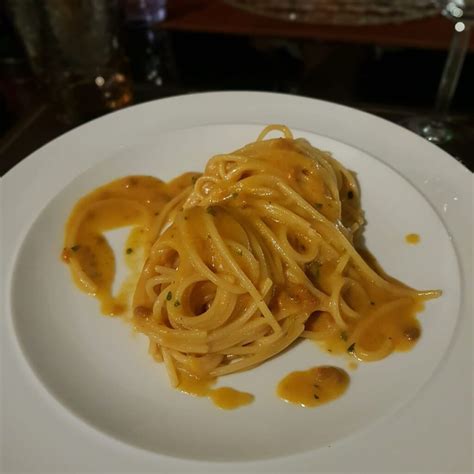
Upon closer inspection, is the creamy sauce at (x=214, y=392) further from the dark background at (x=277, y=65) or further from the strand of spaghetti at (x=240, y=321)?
the dark background at (x=277, y=65)

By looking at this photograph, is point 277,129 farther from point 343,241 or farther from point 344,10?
point 344,10

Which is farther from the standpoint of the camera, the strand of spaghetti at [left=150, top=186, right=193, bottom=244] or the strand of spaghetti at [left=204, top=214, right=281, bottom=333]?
the strand of spaghetti at [left=150, top=186, right=193, bottom=244]

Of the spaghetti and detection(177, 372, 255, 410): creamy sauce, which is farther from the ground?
the spaghetti

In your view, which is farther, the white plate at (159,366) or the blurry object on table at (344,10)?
the blurry object on table at (344,10)

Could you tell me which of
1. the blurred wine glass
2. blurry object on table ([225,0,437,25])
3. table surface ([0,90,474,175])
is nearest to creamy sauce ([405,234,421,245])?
table surface ([0,90,474,175])

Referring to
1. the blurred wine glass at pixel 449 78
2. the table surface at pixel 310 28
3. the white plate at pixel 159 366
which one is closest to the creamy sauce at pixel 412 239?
the white plate at pixel 159 366

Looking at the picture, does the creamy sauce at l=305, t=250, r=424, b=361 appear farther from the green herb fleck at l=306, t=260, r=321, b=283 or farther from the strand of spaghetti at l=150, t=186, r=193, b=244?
the strand of spaghetti at l=150, t=186, r=193, b=244

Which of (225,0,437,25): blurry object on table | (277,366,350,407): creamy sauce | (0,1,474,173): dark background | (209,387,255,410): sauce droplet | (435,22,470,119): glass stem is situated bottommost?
(209,387,255,410): sauce droplet

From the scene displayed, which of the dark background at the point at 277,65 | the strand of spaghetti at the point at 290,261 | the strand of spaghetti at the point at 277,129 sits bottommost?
the strand of spaghetti at the point at 290,261
